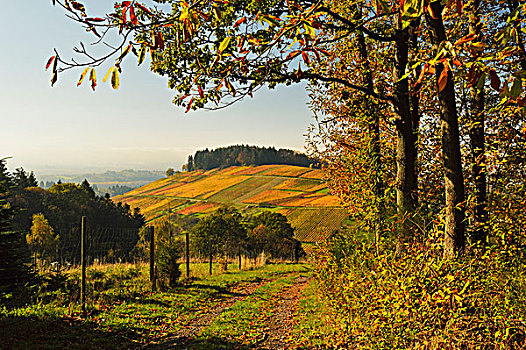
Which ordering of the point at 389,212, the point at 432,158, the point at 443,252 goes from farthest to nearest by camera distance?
the point at 432,158 → the point at 389,212 → the point at 443,252

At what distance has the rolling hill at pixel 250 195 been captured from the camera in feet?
150

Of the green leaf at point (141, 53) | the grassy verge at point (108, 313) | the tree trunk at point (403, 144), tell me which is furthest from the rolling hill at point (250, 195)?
the green leaf at point (141, 53)

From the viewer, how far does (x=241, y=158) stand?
265 feet

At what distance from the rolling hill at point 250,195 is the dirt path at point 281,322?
79.2ft

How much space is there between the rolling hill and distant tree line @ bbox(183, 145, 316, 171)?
1.63m

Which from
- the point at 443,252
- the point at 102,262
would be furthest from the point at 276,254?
the point at 443,252

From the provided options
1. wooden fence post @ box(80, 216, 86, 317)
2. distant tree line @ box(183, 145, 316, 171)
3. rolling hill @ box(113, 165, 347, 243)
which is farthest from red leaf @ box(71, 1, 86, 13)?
distant tree line @ box(183, 145, 316, 171)

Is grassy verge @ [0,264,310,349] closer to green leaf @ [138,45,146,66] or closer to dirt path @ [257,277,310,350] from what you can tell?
dirt path @ [257,277,310,350]

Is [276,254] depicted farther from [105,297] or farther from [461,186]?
[461,186]

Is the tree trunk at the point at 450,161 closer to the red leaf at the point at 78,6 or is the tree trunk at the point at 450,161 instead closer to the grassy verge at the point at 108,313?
the red leaf at the point at 78,6

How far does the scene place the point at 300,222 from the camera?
43.7 metres

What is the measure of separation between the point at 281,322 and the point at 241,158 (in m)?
73.1

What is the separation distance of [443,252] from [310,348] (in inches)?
111

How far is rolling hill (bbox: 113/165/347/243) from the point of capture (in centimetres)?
4581
